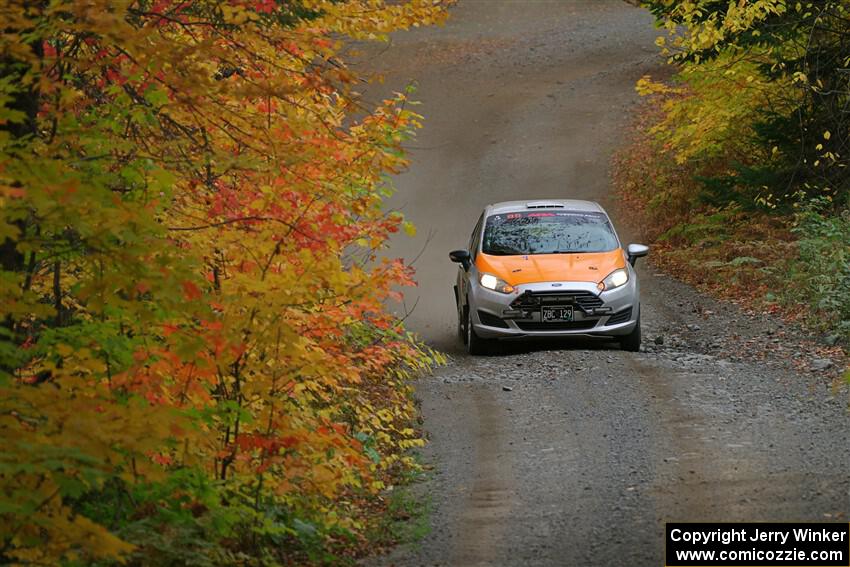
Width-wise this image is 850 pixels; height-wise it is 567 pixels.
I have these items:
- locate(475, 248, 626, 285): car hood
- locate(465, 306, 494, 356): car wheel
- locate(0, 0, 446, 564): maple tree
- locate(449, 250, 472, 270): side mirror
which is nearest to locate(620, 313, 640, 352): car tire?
locate(475, 248, 626, 285): car hood

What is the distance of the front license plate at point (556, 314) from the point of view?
46.4 feet

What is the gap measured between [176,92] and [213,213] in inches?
43.8

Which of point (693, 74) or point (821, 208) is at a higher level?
point (693, 74)

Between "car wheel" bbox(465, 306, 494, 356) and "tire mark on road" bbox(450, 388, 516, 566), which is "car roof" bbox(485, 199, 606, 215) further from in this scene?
"tire mark on road" bbox(450, 388, 516, 566)

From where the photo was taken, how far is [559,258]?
1479 centimetres

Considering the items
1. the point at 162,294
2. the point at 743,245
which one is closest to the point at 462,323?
the point at 743,245

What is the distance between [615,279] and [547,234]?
146cm

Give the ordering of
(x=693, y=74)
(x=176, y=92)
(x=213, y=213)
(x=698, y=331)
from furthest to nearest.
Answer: (x=693, y=74) < (x=698, y=331) < (x=213, y=213) < (x=176, y=92)

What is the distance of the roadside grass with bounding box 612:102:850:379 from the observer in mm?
16094

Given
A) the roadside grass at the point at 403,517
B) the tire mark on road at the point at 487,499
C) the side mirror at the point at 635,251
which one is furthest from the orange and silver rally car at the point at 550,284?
the roadside grass at the point at 403,517

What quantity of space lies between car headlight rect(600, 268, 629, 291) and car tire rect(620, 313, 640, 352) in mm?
570

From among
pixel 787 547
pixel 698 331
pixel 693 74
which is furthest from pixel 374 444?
pixel 693 74

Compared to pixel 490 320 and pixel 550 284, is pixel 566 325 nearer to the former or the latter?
pixel 550 284

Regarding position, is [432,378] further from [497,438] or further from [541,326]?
[497,438]
